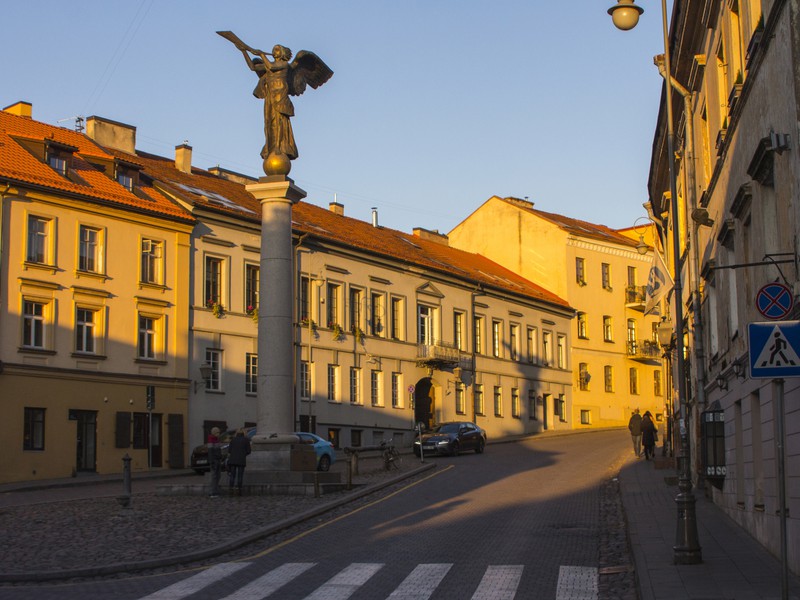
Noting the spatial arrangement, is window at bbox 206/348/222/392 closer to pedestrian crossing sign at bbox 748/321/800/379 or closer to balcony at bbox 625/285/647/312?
pedestrian crossing sign at bbox 748/321/800/379

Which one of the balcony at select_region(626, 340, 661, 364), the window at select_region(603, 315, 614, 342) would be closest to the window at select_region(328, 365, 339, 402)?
the window at select_region(603, 315, 614, 342)

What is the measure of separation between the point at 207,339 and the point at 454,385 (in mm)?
18694

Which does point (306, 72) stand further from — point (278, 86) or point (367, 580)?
point (367, 580)

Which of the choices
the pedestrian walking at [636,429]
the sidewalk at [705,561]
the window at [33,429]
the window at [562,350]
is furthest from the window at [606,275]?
the sidewalk at [705,561]

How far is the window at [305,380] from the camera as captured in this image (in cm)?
4922

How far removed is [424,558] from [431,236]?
5901 cm

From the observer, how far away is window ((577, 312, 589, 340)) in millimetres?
73938

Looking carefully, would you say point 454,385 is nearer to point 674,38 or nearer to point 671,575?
point 674,38

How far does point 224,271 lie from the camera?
46.6 metres

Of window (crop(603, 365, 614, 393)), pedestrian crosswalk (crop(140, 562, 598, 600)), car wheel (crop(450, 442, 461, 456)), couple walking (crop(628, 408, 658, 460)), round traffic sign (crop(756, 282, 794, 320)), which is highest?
window (crop(603, 365, 614, 393))

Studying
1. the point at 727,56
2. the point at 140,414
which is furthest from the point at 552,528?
the point at 140,414

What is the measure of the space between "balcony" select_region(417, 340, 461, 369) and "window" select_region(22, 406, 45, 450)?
23070mm

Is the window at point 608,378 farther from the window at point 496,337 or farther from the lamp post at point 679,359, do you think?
the lamp post at point 679,359

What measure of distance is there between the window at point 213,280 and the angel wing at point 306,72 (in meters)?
17.3
